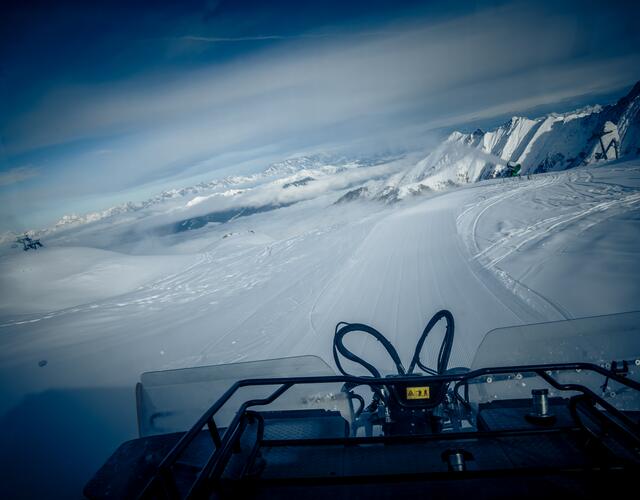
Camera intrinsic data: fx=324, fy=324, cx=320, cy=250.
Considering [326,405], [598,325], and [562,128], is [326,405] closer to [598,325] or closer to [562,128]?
[598,325]

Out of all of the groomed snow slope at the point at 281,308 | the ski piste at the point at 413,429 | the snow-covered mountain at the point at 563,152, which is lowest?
the groomed snow slope at the point at 281,308

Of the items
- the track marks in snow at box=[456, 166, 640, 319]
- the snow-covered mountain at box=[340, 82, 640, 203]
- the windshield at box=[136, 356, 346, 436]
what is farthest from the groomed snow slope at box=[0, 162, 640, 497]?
the snow-covered mountain at box=[340, 82, 640, 203]

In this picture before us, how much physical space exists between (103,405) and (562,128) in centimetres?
23705

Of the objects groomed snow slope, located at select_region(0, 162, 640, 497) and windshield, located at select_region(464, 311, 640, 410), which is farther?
groomed snow slope, located at select_region(0, 162, 640, 497)

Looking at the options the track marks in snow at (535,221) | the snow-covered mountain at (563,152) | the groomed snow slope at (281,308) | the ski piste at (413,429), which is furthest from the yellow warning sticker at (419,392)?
the snow-covered mountain at (563,152)

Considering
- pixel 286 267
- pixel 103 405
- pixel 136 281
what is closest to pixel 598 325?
pixel 103 405

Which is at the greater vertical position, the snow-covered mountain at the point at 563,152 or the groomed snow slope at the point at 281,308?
the snow-covered mountain at the point at 563,152

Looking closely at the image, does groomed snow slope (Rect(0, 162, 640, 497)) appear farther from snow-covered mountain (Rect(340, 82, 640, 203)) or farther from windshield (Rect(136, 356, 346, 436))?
snow-covered mountain (Rect(340, 82, 640, 203))

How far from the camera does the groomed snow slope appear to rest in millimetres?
5699

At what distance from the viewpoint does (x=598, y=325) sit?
282 cm

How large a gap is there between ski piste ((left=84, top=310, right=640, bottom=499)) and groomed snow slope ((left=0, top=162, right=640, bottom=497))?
2.65m

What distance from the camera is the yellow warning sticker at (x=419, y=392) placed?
2752mm

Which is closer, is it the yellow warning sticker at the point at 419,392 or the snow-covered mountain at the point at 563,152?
the yellow warning sticker at the point at 419,392

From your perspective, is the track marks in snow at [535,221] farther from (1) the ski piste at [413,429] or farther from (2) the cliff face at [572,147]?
(2) the cliff face at [572,147]
